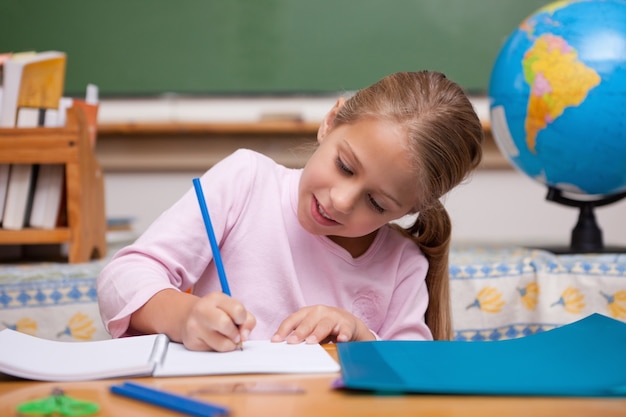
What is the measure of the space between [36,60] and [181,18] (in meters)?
0.93

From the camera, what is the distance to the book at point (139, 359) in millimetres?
597

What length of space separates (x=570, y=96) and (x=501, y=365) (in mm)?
1068

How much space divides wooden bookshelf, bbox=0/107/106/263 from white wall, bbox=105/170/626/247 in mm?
809

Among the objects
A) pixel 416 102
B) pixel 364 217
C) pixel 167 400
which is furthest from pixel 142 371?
pixel 416 102

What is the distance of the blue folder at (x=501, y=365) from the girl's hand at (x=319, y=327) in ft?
0.33

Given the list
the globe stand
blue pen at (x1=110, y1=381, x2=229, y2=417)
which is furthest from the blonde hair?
the globe stand

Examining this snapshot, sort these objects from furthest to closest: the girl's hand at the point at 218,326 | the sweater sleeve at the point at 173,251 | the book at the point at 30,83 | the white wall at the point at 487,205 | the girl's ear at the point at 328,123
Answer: the white wall at the point at 487,205 → the book at the point at 30,83 → the girl's ear at the point at 328,123 → the sweater sleeve at the point at 173,251 → the girl's hand at the point at 218,326

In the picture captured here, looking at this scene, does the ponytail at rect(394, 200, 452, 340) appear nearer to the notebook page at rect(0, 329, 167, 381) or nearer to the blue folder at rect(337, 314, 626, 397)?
the blue folder at rect(337, 314, 626, 397)

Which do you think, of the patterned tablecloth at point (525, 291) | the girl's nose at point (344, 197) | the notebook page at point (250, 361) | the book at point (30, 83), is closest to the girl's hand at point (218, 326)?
the notebook page at point (250, 361)

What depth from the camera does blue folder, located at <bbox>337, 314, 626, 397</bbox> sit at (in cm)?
54

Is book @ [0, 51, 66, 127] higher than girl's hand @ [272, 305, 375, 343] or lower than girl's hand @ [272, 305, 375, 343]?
higher

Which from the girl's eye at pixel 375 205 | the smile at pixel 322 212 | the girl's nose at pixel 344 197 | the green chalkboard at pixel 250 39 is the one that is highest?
the green chalkboard at pixel 250 39

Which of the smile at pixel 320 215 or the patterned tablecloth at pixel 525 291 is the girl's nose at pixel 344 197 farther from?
the patterned tablecloth at pixel 525 291

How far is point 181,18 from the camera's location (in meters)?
2.53
